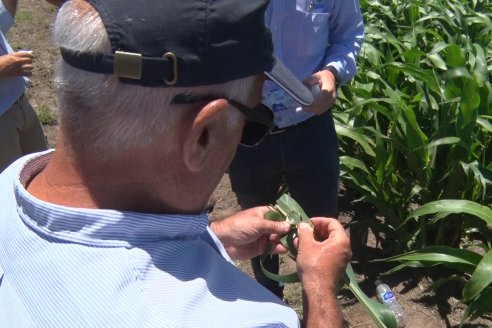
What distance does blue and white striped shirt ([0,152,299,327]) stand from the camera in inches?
40.7

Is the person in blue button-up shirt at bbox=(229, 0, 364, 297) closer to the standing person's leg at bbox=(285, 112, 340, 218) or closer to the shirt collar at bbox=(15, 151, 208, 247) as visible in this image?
the standing person's leg at bbox=(285, 112, 340, 218)

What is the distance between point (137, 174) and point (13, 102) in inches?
92.2

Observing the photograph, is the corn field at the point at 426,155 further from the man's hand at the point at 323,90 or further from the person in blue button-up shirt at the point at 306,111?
the man's hand at the point at 323,90

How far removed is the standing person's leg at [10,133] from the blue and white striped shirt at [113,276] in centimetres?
218

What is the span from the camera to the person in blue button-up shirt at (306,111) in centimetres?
243

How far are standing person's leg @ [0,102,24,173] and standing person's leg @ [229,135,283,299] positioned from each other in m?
1.15

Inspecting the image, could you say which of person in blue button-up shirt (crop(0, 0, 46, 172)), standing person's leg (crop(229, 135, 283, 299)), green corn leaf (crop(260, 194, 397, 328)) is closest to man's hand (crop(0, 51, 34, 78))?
person in blue button-up shirt (crop(0, 0, 46, 172))

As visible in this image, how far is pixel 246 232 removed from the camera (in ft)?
5.68

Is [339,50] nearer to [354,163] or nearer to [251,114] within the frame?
[354,163]

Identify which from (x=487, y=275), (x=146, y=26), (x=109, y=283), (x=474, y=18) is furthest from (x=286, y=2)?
(x=474, y=18)

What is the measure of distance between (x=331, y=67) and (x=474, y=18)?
2.54 meters

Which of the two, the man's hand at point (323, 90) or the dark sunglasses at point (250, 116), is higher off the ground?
the dark sunglasses at point (250, 116)

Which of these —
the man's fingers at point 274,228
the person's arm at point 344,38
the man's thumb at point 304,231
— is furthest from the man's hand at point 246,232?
the person's arm at point 344,38

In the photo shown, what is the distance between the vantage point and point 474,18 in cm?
470
